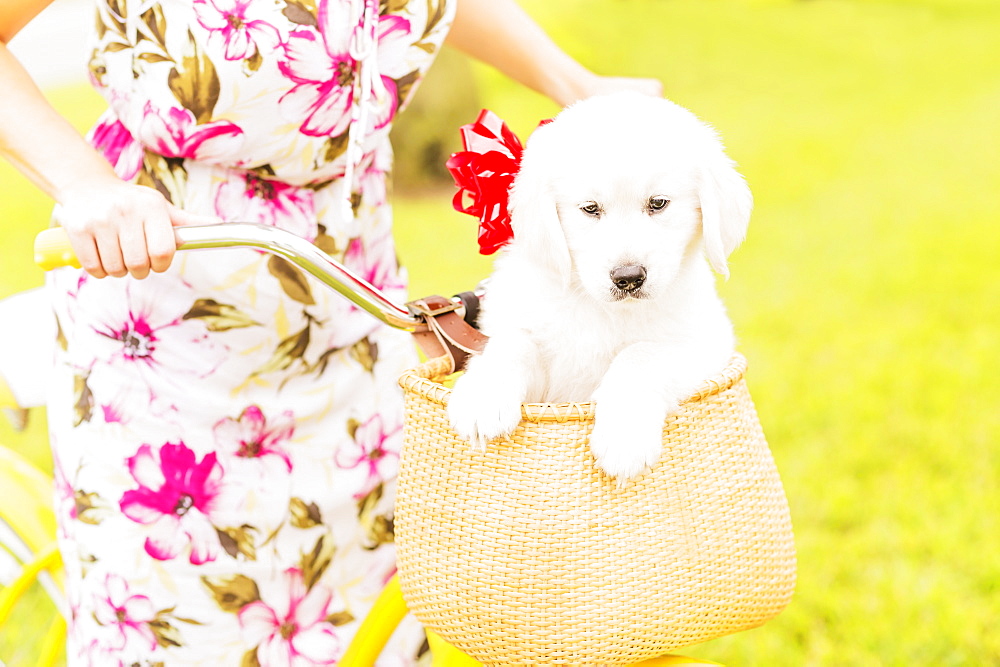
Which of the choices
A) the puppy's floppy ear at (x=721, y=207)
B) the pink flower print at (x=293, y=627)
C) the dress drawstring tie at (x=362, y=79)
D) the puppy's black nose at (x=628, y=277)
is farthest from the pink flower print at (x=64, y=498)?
the puppy's floppy ear at (x=721, y=207)

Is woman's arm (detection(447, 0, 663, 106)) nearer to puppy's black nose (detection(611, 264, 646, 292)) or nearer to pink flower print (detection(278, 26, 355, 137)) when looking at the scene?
pink flower print (detection(278, 26, 355, 137))

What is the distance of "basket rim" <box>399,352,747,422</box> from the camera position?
4.12 feet

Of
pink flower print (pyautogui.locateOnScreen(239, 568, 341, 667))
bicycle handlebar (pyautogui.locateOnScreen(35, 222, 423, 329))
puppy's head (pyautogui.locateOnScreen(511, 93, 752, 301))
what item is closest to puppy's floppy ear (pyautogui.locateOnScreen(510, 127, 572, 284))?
puppy's head (pyautogui.locateOnScreen(511, 93, 752, 301))

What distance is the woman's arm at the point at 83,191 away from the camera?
131 centimetres

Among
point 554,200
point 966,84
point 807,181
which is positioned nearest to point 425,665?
point 554,200

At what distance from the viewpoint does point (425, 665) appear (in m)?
1.95

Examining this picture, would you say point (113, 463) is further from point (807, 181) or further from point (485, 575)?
point (807, 181)

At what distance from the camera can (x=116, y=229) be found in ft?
4.30

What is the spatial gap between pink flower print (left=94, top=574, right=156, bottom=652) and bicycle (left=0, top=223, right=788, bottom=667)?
0.29m

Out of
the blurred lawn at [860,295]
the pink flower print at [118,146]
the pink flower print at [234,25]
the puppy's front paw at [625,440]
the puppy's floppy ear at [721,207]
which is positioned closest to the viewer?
the puppy's front paw at [625,440]

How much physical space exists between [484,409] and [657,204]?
0.39 meters

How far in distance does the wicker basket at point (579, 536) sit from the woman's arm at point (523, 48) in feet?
2.33

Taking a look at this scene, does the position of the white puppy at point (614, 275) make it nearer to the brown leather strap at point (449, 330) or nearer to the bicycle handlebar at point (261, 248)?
the brown leather strap at point (449, 330)

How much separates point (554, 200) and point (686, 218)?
0.18 m
